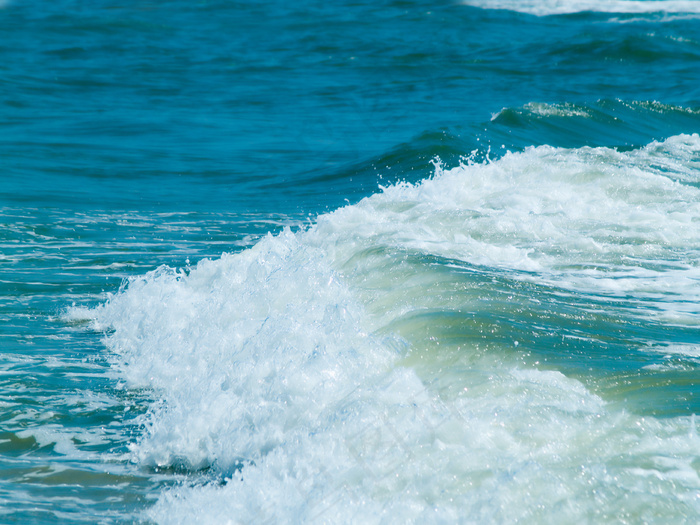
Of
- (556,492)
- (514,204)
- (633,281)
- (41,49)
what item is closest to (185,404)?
(556,492)

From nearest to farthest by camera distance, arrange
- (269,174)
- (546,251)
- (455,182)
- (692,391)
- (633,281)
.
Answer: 1. (692,391)
2. (633,281)
3. (546,251)
4. (455,182)
5. (269,174)

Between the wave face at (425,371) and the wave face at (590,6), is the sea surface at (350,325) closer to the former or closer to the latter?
the wave face at (425,371)

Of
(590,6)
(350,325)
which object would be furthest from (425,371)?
(590,6)

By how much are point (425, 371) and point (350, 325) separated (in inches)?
25.4

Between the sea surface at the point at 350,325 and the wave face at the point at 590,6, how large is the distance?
1641 centimetres

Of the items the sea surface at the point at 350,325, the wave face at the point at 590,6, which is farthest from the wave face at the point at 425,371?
the wave face at the point at 590,6

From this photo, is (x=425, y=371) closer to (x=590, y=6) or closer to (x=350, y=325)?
(x=350, y=325)

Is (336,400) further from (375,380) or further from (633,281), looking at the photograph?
(633,281)

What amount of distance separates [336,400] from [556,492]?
123 centimetres

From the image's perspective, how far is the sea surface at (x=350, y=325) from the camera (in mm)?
3311

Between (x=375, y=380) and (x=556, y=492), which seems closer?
(x=556, y=492)

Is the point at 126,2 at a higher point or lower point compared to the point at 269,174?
higher

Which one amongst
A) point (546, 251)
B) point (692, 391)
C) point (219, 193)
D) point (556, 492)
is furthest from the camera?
point (219, 193)

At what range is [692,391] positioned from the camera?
152 inches
